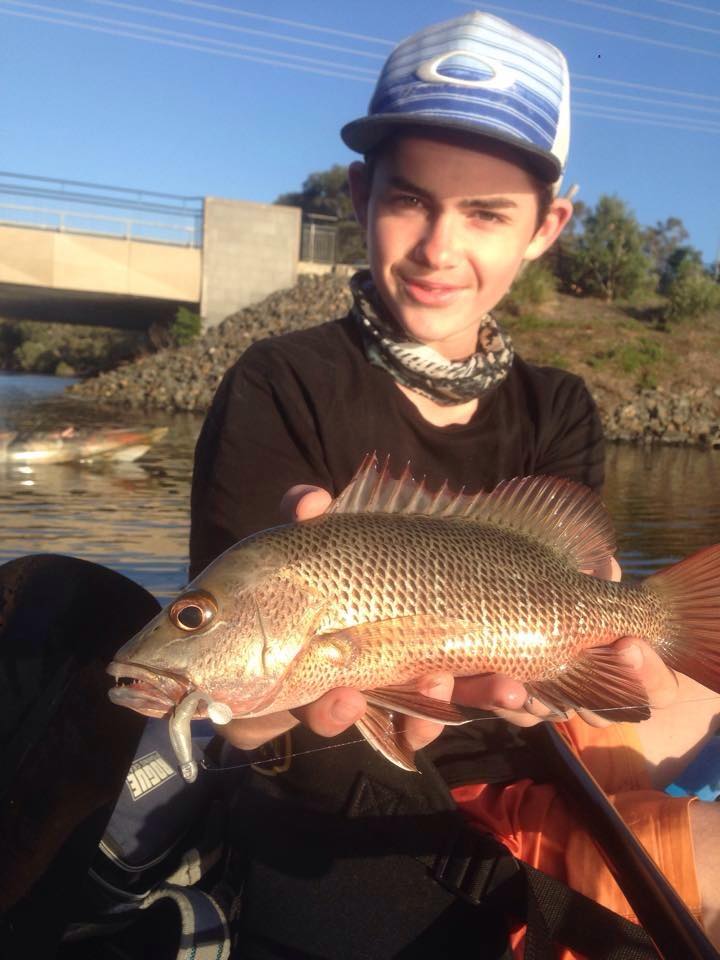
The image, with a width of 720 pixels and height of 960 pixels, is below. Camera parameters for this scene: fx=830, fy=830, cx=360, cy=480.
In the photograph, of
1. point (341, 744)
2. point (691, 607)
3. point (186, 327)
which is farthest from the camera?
point (186, 327)

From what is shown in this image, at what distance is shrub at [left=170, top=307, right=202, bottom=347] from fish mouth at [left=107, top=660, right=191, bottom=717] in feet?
113

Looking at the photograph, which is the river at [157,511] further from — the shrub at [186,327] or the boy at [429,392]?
the shrub at [186,327]

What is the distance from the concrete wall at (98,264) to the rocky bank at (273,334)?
2.68m

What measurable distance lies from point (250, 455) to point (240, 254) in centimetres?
3499

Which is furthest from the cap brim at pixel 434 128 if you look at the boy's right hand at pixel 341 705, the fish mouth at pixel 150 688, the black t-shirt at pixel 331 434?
the fish mouth at pixel 150 688

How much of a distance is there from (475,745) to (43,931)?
1296mm

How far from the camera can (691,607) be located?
229 cm

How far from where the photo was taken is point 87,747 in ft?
7.34

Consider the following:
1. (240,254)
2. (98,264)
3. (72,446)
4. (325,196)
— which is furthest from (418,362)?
(325,196)

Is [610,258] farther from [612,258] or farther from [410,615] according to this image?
[410,615]

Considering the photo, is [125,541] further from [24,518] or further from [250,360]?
[250,360]

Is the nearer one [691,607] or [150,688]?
[150,688]

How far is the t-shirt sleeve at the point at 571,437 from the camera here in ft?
10.9

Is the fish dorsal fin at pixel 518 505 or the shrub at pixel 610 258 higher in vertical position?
the shrub at pixel 610 258
